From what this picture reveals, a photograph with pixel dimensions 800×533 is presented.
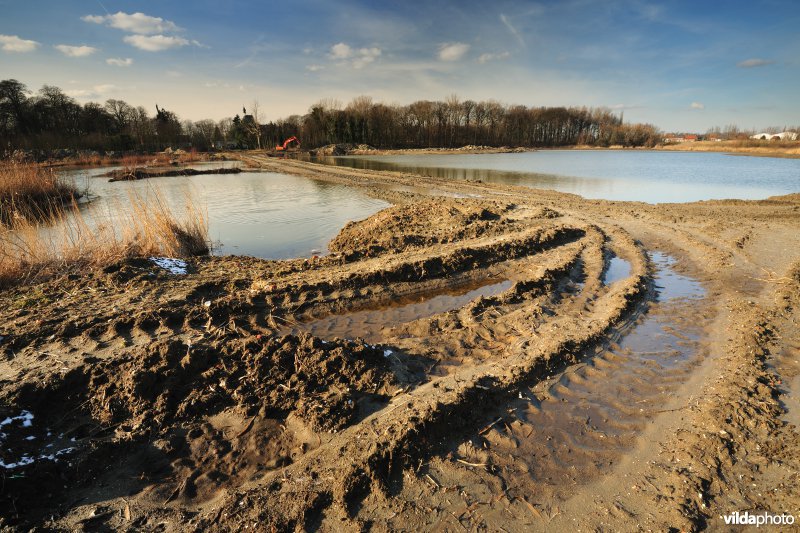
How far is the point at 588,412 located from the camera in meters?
3.72

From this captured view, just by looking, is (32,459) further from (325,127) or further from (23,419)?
(325,127)

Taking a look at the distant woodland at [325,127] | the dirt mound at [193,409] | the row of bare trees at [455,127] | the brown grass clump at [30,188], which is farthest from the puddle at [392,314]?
the row of bare trees at [455,127]

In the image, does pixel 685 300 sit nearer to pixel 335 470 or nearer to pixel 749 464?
pixel 749 464

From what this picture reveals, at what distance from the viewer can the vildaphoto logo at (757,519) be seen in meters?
2.58

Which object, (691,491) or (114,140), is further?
(114,140)

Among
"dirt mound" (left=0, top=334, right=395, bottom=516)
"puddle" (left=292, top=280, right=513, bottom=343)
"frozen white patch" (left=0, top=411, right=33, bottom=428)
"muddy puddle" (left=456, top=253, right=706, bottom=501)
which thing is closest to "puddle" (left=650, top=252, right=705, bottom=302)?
"muddy puddle" (left=456, top=253, right=706, bottom=501)

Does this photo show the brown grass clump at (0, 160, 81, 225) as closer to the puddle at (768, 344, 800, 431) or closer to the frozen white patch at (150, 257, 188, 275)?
the frozen white patch at (150, 257, 188, 275)

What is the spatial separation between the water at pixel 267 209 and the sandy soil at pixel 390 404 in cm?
400

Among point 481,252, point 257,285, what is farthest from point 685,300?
point 257,285

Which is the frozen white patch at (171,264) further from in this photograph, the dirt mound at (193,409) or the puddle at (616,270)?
the puddle at (616,270)

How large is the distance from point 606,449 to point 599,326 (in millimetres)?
2446

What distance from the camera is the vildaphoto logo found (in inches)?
102

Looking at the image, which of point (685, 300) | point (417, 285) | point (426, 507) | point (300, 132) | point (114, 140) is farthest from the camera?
point (300, 132)

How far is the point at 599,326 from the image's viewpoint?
17.4 ft
